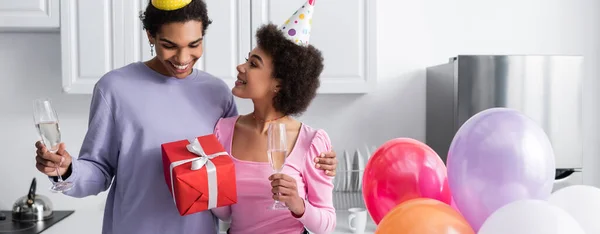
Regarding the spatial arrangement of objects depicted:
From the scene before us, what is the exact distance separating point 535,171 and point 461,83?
4.38ft

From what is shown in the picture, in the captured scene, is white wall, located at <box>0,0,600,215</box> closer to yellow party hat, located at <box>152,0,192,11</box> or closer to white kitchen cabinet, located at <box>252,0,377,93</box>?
white kitchen cabinet, located at <box>252,0,377,93</box>

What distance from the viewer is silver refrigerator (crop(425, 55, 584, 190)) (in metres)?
2.41

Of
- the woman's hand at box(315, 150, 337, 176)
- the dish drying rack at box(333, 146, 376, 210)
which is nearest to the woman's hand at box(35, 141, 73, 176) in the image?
the woman's hand at box(315, 150, 337, 176)

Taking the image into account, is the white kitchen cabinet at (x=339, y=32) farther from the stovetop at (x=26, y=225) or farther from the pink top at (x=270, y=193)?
the stovetop at (x=26, y=225)

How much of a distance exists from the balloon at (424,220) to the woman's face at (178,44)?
0.71 m

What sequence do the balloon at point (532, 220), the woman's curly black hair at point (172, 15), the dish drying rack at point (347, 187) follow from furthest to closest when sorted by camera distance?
the dish drying rack at point (347, 187) < the woman's curly black hair at point (172, 15) < the balloon at point (532, 220)

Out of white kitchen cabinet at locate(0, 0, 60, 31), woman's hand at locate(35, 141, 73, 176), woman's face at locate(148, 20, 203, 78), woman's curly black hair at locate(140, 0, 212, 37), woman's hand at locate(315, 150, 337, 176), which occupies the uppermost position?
white kitchen cabinet at locate(0, 0, 60, 31)

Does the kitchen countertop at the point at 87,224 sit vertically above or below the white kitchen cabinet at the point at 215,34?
below

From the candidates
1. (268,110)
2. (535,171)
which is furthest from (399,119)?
(535,171)

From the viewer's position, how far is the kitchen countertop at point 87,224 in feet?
8.20

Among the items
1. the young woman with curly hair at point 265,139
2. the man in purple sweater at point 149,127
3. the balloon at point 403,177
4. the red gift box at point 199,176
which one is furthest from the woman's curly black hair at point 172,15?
the balloon at point 403,177

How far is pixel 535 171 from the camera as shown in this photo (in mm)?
1131

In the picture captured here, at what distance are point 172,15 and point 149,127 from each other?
30cm

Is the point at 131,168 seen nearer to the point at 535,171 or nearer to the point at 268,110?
the point at 268,110
